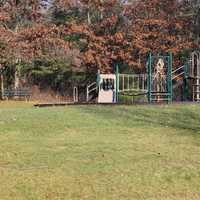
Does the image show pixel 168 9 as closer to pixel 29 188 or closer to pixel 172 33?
pixel 172 33

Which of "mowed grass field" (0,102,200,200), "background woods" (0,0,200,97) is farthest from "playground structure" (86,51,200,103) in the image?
"mowed grass field" (0,102,200,200)

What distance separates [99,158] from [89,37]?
34.5 m

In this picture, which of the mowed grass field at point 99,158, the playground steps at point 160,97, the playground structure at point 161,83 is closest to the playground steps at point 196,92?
the playground structure at point 161,83

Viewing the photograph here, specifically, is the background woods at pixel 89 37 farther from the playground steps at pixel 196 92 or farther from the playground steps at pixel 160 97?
the playground steps at pixel 196 92

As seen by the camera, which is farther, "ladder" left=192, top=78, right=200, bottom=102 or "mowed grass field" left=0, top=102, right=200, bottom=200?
"ladder" left=192, top=78, right=200, bottom=102

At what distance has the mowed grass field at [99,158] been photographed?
6.76 meters

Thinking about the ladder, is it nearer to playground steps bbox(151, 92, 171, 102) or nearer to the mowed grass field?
playground steps bbox(151, 92, 171, 102)

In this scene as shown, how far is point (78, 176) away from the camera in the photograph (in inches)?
291

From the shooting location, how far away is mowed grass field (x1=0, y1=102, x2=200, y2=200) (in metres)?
6.76

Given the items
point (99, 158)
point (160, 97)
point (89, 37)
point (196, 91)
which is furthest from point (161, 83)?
point (99, 158)

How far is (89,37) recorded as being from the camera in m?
42.6

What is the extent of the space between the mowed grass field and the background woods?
2767 cm

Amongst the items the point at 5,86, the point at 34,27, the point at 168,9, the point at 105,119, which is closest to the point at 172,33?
the point at 168,9

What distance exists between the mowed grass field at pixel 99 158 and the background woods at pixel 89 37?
90.8 feet
